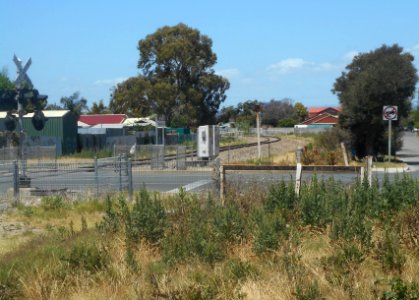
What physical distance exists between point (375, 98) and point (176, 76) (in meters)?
49.5

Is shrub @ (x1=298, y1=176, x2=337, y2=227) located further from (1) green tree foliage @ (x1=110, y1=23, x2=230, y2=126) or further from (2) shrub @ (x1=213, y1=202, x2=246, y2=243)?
(1) green tree foliage @ (x1=110, y1=23, x2=230, y2=126)

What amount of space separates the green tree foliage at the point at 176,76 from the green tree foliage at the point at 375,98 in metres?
45.2

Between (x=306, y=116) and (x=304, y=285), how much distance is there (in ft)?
474

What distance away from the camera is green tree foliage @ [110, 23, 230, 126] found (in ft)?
273

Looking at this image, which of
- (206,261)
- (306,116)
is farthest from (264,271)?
→ (306,116)

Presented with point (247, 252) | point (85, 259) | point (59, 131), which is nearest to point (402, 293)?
point (247, 252)

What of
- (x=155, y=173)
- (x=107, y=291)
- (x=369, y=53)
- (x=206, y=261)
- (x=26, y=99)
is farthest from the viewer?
(x=369, y=53)

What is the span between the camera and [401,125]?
136ft

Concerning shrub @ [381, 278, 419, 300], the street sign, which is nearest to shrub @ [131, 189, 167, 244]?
shrub @ [381, 278, 419, 300]

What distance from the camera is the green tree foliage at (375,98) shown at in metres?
36.9

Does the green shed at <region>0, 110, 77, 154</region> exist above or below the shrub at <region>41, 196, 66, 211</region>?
above

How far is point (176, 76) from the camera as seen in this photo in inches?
3317

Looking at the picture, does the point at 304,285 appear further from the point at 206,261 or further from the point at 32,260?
the point at 32,260

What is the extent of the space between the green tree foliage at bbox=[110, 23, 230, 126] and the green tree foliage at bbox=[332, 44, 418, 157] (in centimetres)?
4522
